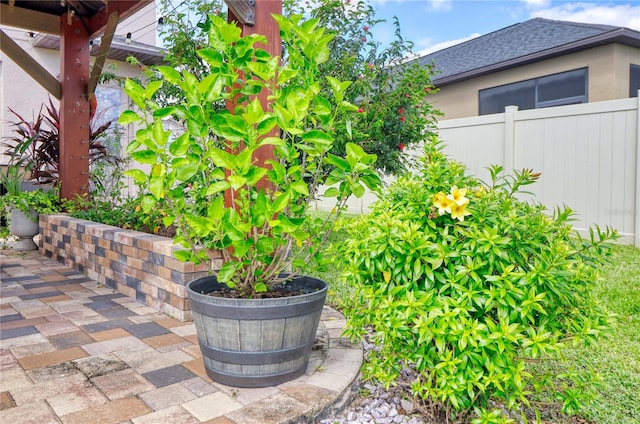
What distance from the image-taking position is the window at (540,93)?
28.2ft

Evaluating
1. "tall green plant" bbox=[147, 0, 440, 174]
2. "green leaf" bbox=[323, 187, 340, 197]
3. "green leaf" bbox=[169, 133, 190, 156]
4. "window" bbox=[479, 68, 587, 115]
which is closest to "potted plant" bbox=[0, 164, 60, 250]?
"tall green plant" bbox=[147, 0, 440, 174]

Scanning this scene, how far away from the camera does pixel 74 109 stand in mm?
5047

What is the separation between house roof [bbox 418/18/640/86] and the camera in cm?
798

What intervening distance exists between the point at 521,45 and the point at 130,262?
9.20m

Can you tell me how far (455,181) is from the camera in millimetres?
1788

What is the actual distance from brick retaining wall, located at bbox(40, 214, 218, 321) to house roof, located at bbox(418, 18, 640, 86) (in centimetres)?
541

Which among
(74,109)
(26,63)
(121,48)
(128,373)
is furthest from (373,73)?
(121,48)

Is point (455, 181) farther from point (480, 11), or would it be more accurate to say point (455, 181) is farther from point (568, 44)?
point (480, 11)

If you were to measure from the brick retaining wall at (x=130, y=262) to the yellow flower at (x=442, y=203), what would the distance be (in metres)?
1.49

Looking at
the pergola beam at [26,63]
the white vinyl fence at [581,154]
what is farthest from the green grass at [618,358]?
the pergola beam at [26,63]

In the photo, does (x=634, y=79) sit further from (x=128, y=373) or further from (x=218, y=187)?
(x=128, y=373)

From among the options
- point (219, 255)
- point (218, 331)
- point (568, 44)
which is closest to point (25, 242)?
point (219, 255)

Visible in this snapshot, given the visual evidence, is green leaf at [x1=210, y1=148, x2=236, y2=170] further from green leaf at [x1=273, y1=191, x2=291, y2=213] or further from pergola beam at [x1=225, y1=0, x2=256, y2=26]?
pergola beam at [x1=225, y1=0, x2=256, y2=26]

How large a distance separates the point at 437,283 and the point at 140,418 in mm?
1075
